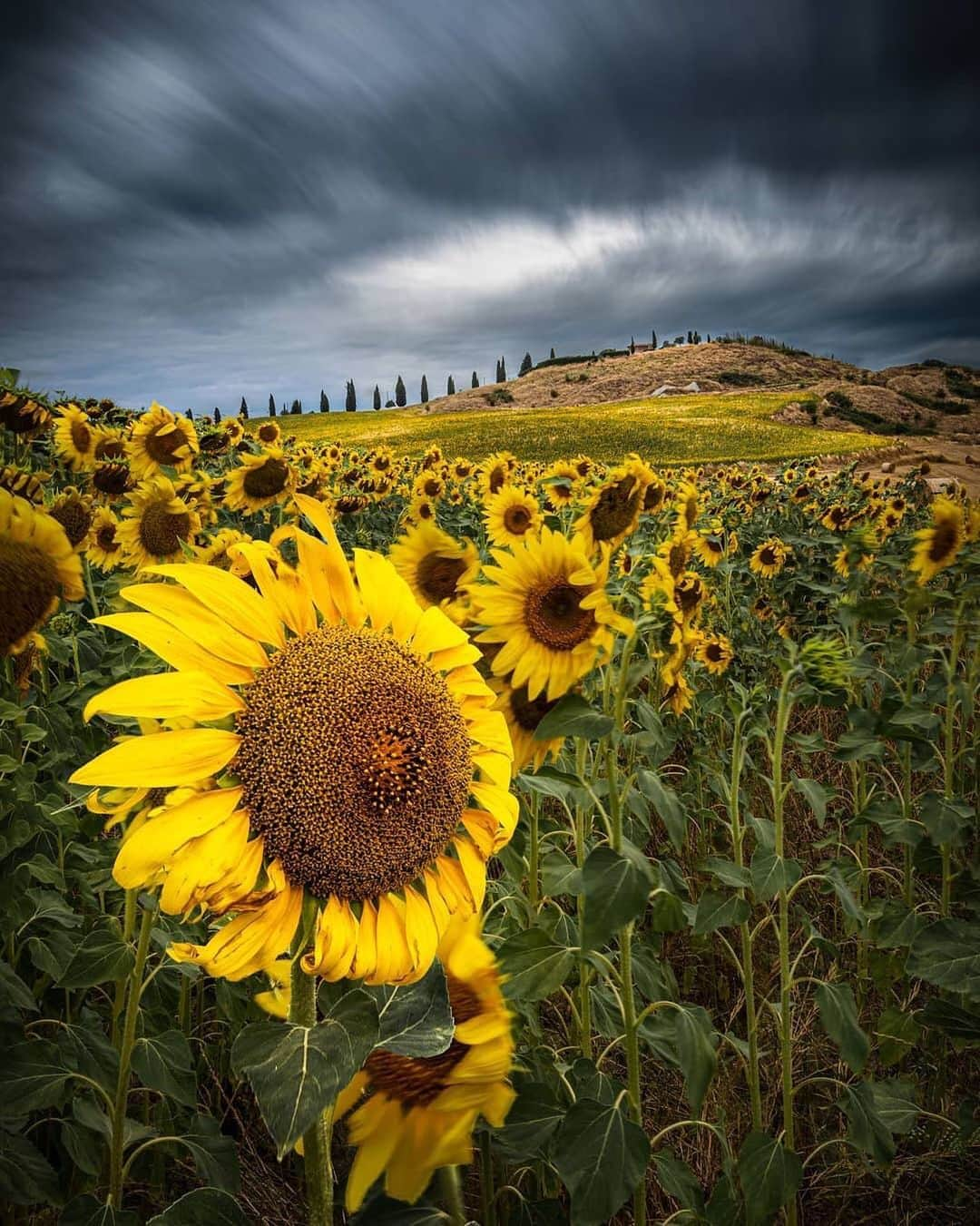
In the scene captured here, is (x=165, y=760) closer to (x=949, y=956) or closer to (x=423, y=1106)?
(x=423, y=1106)

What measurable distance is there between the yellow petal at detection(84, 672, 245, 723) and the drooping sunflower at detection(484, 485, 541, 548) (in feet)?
11.8

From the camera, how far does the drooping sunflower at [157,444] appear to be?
487 cm

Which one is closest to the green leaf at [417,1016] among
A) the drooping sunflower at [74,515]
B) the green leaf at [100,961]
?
the green leaf at [100,961]

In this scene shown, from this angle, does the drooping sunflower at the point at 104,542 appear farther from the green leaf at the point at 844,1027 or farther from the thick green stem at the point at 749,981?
the green leaf at the point at 844,1027

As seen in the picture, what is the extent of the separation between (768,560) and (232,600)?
7.23 metres

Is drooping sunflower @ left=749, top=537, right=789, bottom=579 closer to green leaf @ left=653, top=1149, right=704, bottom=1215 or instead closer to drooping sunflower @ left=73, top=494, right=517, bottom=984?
green leaf @ left=653, top=1149, right=704, bottom=1215

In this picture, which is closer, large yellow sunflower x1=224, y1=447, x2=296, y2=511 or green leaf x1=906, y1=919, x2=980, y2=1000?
green leaf x1=906, y1=919, x2=980, y2=1000

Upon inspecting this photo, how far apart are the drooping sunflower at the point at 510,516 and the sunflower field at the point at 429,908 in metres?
0.58

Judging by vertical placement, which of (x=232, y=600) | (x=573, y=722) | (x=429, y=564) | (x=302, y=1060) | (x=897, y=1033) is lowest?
(x=897, y=1033)

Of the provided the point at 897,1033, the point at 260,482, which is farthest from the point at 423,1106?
the point at 260,482

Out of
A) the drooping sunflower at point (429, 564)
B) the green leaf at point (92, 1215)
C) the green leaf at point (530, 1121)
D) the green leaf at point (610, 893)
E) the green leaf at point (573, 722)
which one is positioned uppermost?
the drooping sunflower at point (429, 564)

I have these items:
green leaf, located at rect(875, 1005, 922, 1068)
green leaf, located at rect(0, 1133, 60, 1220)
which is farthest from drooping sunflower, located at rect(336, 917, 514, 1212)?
green leaf, located at rect(875, 1005, 922, 1068)

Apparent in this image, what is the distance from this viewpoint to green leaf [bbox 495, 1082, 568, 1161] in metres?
1.34

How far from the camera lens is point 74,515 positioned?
133 inches
